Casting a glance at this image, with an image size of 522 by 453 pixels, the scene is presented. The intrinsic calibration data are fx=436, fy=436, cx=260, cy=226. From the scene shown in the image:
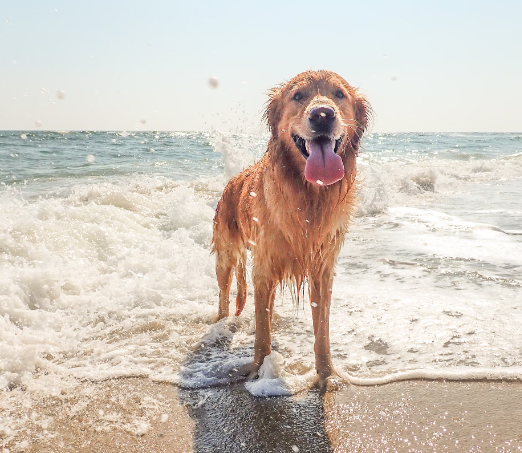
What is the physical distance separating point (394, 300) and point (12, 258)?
3.83 m

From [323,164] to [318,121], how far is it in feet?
0.68

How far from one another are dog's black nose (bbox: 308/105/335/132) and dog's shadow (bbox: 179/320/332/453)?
4.69 feet

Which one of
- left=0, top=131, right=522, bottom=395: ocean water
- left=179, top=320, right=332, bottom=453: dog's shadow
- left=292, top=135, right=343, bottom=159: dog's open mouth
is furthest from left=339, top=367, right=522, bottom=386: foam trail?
left=292, top=135, right=343, bottom=159: dog's open mouth

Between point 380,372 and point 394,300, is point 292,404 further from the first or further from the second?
point 394,300

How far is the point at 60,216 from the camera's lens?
6.02m

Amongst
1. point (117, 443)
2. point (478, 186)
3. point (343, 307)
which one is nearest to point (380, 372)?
point (343, 307)

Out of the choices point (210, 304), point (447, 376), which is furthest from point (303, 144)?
point (210, 304)

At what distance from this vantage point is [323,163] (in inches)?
83.4

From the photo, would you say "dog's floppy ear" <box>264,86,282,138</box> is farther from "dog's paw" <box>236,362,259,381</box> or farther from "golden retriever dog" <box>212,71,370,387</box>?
"dog's paw" <box>236,362,259,381</box>

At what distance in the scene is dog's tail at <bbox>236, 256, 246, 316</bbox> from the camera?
11.9ft

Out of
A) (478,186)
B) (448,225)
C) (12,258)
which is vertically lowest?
(478,186)

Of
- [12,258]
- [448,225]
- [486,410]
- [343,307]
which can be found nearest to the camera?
[486,410]

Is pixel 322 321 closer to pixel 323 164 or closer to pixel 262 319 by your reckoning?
pixel 262 319

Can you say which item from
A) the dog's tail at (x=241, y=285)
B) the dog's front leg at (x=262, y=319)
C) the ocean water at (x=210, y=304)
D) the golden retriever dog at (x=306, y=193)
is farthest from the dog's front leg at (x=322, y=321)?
the dog's tail at (x=241, y=285)
